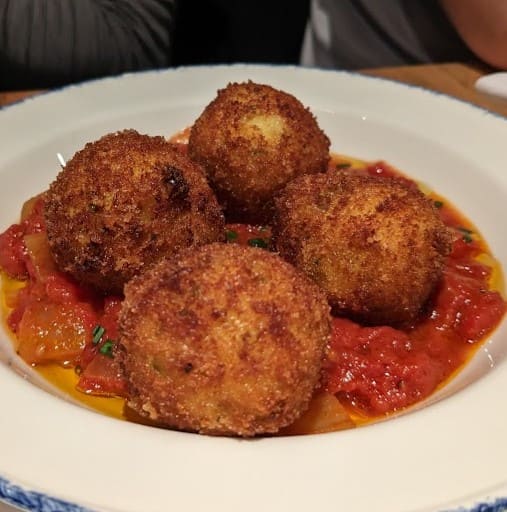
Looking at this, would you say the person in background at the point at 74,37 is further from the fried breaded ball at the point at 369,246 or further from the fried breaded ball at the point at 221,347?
the fried breaded ball at the point at 221,347

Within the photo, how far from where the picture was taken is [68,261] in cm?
215

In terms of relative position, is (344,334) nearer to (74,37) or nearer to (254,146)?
(254,146)

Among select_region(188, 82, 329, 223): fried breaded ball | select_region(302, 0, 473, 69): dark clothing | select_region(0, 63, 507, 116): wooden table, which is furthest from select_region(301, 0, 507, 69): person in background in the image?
select_region(188, 82, 329, 223): fried breaded ball

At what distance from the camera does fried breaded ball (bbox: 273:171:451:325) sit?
6.80 ft

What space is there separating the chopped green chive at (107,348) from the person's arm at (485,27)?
9.17 feet

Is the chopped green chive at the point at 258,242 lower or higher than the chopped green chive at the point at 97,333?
higher

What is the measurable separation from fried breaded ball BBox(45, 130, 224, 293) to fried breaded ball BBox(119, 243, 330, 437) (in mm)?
366

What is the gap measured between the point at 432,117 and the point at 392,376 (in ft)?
5.08

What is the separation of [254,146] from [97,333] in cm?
84

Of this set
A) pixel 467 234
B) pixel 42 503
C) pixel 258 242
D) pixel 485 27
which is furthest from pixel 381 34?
pixel 42 503

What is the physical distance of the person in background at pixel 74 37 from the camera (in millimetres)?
3812

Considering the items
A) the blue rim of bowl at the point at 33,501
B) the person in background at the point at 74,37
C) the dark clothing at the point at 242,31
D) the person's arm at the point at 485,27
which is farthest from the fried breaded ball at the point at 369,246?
the dark clothing at the point at 242,31

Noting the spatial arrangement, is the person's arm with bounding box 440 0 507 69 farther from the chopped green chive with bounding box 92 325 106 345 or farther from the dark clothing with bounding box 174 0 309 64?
the chopped green chive with bounding box 92 325 106 345

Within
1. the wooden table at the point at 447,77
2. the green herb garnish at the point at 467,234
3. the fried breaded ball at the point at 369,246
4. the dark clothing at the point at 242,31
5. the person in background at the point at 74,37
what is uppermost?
the fried breaded ball at the point at 369,246
